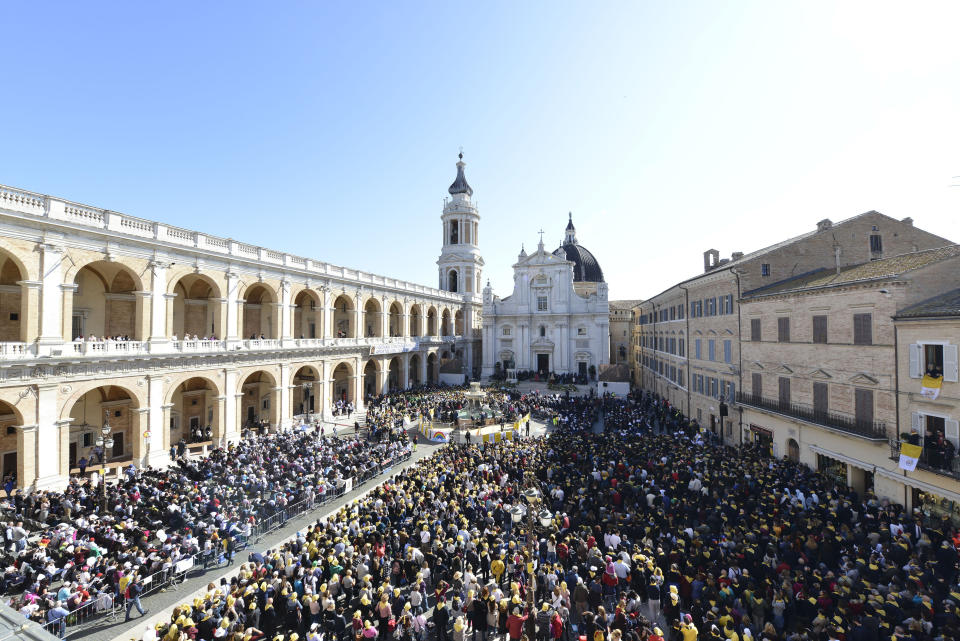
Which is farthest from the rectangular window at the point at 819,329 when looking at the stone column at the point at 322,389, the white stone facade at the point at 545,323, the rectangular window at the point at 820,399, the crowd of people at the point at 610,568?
the white stone facade at the point at 545,323

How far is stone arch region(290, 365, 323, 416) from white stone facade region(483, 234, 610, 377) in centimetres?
2469

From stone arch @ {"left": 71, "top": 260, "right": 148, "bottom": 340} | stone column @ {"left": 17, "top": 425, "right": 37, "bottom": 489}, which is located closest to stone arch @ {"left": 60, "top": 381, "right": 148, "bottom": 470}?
stone arch @ {"left": 71, "top": 260, "right": 148, "bottom": 340}

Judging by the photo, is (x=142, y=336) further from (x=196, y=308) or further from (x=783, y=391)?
(x=783, y=391)

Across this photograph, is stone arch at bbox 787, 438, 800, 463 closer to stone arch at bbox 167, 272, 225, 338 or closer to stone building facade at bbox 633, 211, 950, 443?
stone building facade at bbox 633, 211, 950, 443

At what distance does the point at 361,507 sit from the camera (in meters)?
15.2

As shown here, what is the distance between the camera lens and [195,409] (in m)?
28.3

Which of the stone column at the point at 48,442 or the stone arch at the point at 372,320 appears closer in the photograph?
the stone column at the point at 48,442

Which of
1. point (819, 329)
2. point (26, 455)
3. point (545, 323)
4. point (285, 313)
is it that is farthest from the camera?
point (545, 323)

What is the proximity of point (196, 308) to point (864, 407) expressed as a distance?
117 ft

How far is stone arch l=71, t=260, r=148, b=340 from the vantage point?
2236 cm

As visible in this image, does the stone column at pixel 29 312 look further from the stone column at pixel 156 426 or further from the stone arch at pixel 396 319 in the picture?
the stone arch at pixel 396 319

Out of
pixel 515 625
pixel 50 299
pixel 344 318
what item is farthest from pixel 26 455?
pixel 344 318

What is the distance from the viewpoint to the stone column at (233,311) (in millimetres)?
26945

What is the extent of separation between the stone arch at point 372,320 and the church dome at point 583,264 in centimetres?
3224
